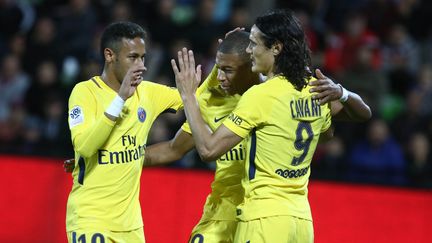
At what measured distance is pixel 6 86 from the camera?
1098 cm

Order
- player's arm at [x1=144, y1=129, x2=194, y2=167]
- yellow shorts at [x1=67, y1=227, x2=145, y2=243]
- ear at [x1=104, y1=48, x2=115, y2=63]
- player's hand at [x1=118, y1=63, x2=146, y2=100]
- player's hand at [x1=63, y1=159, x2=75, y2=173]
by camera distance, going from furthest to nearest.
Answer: player's arm at [x1=144, y1=129, x2=194, y2=167] < player's hand at [x1=63, y1=159, x2=75, y2=173] < ear at [x1=104, y1=48, x2=115, y2=63] < yellow shorts at [x1=67, y1=227, x2=145, y2=243] < player's hand at [x1=118, y1=63, x2=146, y2=100]

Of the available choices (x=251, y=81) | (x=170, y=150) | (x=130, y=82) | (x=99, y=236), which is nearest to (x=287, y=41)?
(x=251, y=81)

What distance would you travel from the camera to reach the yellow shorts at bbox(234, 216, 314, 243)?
477 centimetres

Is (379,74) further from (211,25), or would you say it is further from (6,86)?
(6,86)

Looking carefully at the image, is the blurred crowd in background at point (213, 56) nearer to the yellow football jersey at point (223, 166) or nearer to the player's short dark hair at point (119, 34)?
the yellow football jersey at point (223, 166)

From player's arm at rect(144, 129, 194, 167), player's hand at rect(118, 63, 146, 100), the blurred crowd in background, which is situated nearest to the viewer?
player's hand at rect(118, 63, 146, 100)

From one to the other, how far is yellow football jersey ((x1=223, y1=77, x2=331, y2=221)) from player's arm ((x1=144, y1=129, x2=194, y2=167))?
1.01m

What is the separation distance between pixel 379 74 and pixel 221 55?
538cm

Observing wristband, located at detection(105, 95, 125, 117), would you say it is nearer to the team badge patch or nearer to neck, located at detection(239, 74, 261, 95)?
the team badge patch

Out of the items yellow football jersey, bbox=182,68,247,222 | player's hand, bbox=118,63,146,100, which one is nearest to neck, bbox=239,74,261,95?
yellow football jersey, bbox=182,68,247,222

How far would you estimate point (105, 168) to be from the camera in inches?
205

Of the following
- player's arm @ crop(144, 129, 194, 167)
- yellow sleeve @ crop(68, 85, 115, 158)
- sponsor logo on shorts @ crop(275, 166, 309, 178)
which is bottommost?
sponsor logo on shorts @ crop(275, 166, 309, 178)

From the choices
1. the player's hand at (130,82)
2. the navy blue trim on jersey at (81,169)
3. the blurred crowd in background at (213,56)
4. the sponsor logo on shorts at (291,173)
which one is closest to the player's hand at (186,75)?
the player's hand at (130,82)

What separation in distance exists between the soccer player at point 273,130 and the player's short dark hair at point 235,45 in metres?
0.44
